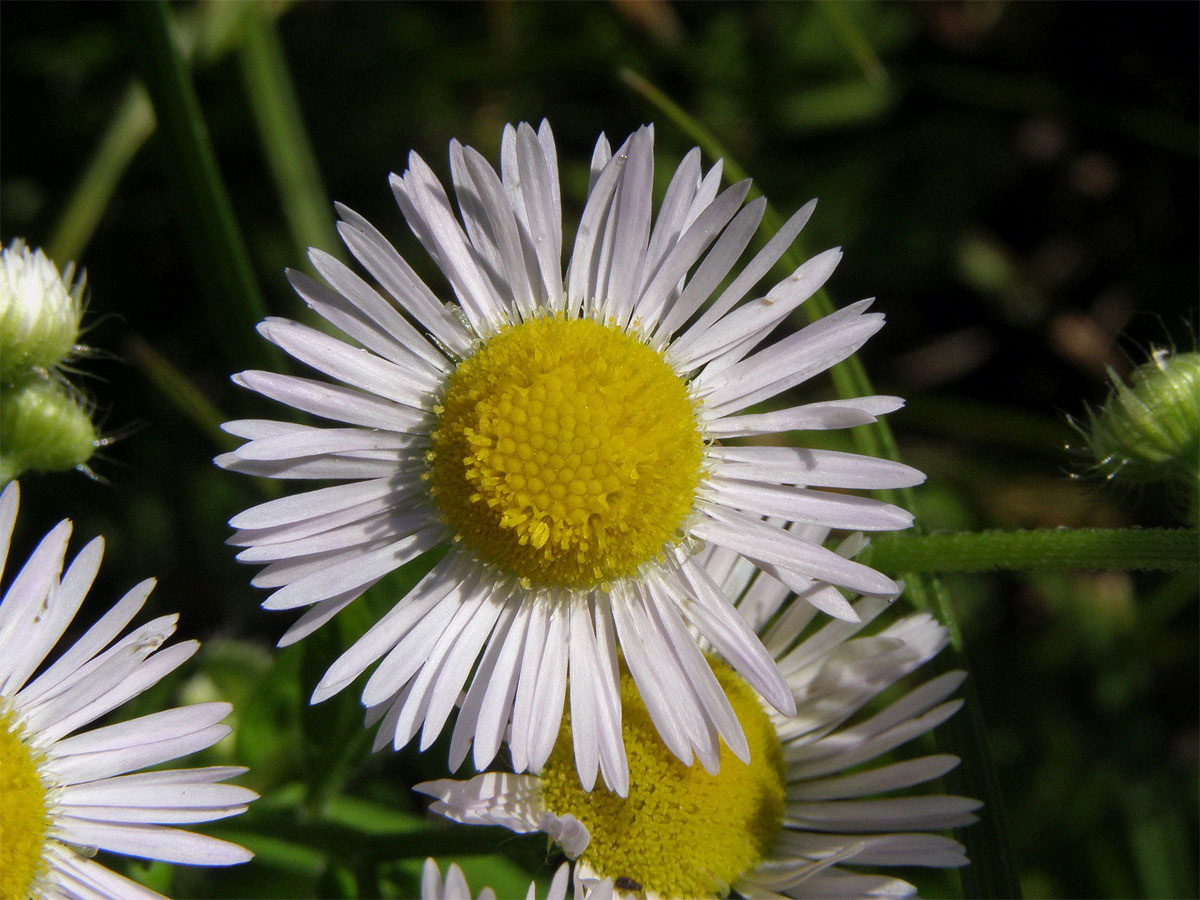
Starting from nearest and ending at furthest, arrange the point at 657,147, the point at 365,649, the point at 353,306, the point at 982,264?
the point at 365,649
the point at 353,306
the point at 657,147
the point at 982,264

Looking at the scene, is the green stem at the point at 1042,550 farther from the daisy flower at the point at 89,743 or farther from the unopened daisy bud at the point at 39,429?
the unopened daisy bud at the point at 39,429

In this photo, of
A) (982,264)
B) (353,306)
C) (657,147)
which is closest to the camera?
(353,306)

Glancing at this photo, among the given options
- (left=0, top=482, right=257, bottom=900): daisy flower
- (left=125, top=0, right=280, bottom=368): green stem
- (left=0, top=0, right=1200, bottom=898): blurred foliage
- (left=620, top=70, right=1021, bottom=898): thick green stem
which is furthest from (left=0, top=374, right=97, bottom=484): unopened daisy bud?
(left=620, top=70, right=1021, bottom=898): thick green stem

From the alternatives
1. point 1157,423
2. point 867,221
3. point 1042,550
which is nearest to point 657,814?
point 1042,550

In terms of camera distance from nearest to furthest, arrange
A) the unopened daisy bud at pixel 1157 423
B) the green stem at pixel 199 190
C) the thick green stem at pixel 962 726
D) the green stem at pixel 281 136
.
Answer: the unopened daisy bud at pixel 1157 423, the thick green stem at pixel 962 726, the green stem at pixel 199 190, the green stem at pixel 281 136

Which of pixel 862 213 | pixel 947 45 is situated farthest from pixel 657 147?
pixel 947 45

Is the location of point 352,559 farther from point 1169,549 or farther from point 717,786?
point 1169,549

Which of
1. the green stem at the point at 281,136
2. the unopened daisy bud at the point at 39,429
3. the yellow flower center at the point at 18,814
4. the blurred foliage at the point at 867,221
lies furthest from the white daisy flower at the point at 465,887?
the green stem at the point at 281,136
